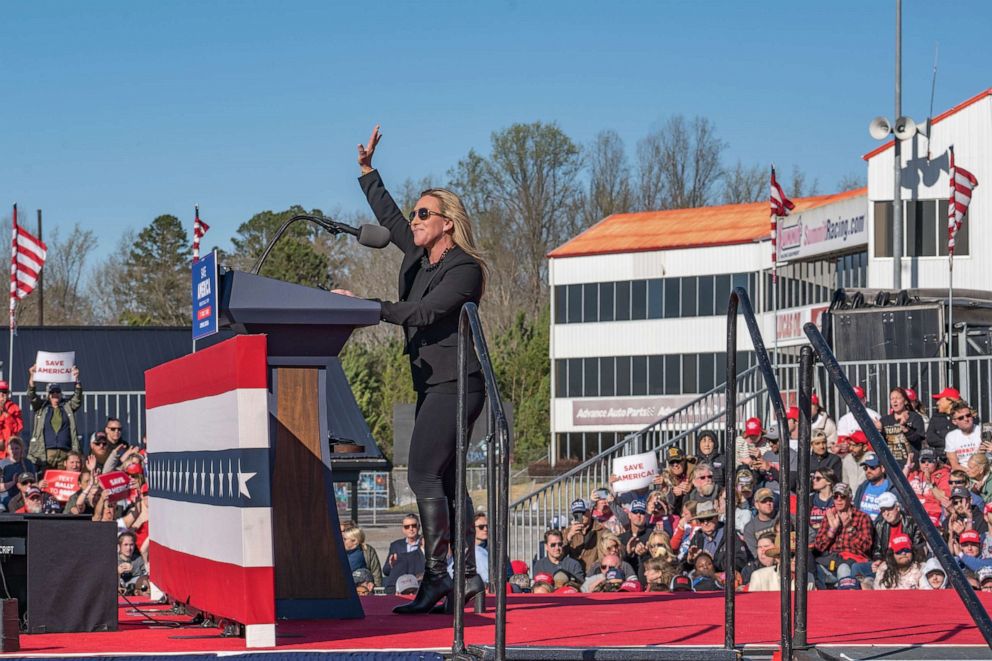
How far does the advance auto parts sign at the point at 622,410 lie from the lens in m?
65.8

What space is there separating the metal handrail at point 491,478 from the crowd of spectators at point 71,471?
19.3 feet

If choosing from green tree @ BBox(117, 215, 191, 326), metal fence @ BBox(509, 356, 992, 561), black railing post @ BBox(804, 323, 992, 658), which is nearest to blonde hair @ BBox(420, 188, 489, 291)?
black railing post @ BBox(804, 323, 992, 658)

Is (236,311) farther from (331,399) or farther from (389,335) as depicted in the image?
(389,335)

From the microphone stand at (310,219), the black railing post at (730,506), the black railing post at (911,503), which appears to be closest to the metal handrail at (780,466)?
the black railing post at (730,506)

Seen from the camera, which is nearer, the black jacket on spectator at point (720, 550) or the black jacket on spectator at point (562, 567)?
the black jacket on spectator at point (720, 550)

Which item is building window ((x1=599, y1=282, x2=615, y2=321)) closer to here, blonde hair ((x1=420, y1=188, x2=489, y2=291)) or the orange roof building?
the orange roof building

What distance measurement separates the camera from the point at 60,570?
258 inches

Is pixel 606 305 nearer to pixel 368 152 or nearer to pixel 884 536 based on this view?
pixel 884 536

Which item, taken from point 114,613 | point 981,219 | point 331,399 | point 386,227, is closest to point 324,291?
point 386,227

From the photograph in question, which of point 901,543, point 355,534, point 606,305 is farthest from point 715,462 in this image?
point 606,305

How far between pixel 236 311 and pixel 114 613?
154 centimetres

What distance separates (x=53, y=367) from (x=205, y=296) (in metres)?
15.0

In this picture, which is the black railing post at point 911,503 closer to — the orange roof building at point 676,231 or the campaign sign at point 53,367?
the campaign sign at point 53,367

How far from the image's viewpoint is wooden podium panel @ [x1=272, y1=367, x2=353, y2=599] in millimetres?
6504
